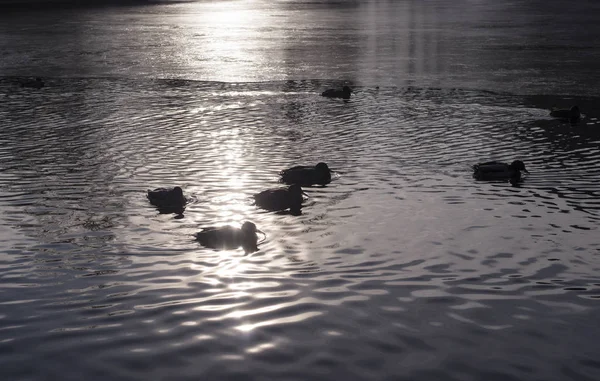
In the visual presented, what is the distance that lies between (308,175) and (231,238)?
19.4 feet

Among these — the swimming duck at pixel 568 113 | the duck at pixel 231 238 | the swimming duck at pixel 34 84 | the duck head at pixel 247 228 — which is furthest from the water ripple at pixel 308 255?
the swimming duck at pixel 34 84

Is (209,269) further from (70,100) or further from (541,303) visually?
(70,100)

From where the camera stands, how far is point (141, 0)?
182 meters

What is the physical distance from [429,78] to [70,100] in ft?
62.3

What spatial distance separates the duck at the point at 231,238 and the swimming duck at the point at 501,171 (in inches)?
332

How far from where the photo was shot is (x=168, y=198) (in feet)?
67.7

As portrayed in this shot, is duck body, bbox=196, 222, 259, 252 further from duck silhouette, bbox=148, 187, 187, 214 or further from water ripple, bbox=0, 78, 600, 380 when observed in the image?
duck silhouette, bbox=148, 187, 187, 214

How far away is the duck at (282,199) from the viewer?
20.8m

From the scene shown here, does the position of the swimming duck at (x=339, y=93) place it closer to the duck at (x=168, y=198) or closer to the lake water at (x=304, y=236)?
the lake water at (x=304, y=236)

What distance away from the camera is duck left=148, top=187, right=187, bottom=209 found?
20641 mm

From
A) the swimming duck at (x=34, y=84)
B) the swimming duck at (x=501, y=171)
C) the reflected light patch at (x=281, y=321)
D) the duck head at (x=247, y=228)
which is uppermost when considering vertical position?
the swimming duck at (x=34, y=84)

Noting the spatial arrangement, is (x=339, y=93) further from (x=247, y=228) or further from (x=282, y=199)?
(x=247, y=228)

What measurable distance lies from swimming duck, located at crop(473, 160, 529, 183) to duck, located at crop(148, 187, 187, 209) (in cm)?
852

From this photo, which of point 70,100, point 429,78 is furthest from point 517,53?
point 70,100
